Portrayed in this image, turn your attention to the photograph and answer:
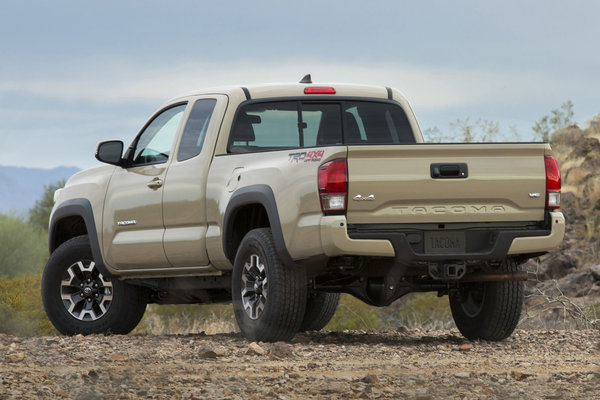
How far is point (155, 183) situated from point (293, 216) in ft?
7.12

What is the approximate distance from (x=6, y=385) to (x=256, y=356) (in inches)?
83.5

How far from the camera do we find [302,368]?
7145mm

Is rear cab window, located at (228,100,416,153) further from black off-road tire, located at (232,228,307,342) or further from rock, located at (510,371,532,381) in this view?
rock, located at (510,371,532,381)

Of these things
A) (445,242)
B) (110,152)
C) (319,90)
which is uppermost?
(319,90)

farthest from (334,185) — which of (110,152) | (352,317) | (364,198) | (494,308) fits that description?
(352,317)

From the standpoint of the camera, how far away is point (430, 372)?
6.98 m

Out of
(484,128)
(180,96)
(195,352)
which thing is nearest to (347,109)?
(180,96)

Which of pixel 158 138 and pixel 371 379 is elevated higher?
pixel 158 138

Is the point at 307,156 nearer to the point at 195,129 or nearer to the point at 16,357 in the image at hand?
the point at 195,129

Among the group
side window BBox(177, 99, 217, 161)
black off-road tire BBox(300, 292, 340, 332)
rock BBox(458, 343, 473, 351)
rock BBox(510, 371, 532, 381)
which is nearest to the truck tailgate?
rock BBox(458, 343, 473, 351)

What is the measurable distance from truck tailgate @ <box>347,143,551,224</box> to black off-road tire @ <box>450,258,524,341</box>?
0.86m

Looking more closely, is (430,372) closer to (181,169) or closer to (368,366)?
(368,366)

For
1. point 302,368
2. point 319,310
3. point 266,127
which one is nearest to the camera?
point 302,368

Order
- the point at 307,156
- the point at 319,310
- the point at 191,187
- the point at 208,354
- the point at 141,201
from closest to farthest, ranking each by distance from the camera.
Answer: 1. the point at 208,354
2. the point at 307,156
3. the point at 191,187
4. the point at 141,201
5. the point at 319,310
